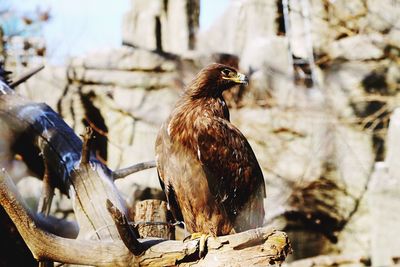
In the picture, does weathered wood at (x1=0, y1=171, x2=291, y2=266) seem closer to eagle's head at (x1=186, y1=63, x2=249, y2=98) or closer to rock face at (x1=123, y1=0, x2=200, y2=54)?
eagle's head at (x1=186, y1=63, x2=249, y2=98)

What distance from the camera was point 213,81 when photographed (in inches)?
116

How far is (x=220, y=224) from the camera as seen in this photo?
2.85 meters

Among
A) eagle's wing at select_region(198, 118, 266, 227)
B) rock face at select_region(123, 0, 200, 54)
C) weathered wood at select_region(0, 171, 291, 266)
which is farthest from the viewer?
rock face at select_region(123, 0, 200, 54)

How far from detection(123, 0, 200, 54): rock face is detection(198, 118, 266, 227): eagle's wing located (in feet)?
26.6

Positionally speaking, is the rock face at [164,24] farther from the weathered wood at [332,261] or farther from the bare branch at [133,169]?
the bare branch at [133,169]

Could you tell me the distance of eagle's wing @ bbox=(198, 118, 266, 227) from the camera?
2.79 meters

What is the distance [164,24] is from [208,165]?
8.78m

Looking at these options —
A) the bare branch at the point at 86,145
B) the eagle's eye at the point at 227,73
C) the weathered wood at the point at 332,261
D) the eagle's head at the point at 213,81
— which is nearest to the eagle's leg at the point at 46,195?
the bare branch at the point at 86,145

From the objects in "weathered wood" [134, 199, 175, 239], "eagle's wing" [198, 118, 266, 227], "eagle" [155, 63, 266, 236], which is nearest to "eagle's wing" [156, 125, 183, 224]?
"eagle" [155, 63, 266, 236]

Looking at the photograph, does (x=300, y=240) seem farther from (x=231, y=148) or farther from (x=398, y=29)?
(x=231, y=148)

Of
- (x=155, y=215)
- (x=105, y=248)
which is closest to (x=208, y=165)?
(x=155, y=215)

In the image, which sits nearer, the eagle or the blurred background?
the eagle

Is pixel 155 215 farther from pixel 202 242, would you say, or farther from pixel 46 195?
pixel 46 195

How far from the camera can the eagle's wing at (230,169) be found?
279 cm
